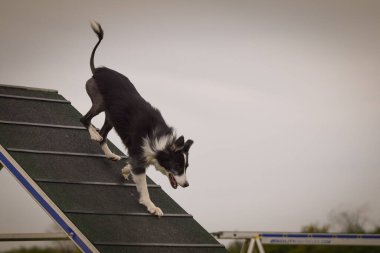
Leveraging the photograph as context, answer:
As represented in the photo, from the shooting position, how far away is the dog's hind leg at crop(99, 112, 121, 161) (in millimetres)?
6941

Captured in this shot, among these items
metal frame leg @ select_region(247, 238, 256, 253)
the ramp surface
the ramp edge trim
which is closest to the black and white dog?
the ramp surface

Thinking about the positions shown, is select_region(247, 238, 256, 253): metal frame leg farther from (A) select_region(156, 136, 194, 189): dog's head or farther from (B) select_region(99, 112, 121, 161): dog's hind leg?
(B) select_region(99, 112, 121, 161): dog's hind leg

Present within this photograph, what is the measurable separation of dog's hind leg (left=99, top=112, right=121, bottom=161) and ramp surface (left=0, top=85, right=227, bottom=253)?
5 centimetres

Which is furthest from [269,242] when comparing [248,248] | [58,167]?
[58,167]

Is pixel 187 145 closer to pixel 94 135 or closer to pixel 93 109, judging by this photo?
pixel 94 135

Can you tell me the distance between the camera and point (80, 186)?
6215 millimetres

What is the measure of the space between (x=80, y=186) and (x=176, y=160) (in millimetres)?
852

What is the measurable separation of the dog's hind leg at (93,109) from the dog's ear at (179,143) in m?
0.93

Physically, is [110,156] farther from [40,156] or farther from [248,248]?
[248,248]

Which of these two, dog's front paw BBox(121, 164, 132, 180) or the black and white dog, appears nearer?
the black and white dog

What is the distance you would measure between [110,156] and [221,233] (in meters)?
1.29

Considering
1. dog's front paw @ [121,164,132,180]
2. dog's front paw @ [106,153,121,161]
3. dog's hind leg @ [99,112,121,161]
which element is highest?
dog's hind leg @ [99,112,121,161]

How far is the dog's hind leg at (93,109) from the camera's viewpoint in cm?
698

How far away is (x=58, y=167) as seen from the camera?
631cm
